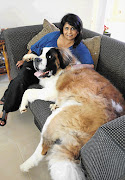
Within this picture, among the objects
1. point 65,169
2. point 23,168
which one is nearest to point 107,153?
point 65,169

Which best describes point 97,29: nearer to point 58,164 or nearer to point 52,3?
point 52,3

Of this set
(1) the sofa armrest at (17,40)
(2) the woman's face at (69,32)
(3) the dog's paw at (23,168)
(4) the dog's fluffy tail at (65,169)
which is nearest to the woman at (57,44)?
(2) the woman's face at (69,32)

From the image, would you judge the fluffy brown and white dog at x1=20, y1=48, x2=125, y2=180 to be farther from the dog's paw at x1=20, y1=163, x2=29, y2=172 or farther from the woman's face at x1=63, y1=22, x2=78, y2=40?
the woman's face at x1=63, y1=22, x2=78, y2=40

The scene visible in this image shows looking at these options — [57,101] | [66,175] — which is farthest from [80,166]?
[57,101]

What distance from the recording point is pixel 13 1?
8.43 ft

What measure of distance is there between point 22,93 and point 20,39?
0.92m

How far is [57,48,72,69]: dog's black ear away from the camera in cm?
159

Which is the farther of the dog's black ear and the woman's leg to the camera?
the woman's leg

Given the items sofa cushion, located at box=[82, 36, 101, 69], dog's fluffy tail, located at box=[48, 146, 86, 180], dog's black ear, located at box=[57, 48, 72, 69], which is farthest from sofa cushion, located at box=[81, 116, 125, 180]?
sofa cushion, located at box=[82, 36, 101, 69]

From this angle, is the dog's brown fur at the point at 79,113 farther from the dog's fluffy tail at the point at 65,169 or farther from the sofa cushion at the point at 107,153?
the sofa cushion at the point at 107,153

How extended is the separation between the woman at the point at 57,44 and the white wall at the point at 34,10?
102 centimetres

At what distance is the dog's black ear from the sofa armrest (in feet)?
2.75

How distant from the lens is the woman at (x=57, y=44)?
178 cm

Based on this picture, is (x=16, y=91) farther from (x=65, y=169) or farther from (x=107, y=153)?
(x=107, y=153)
